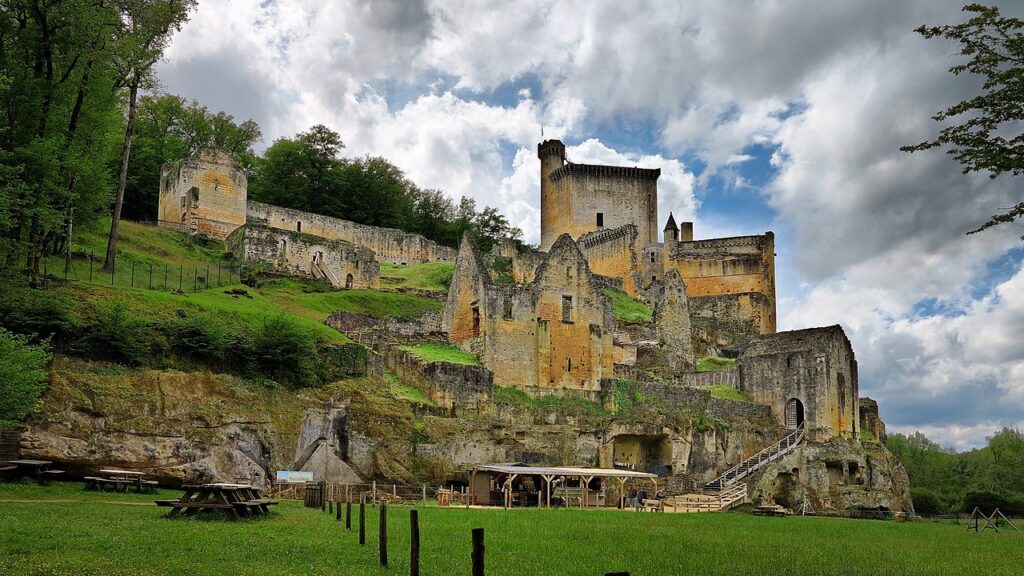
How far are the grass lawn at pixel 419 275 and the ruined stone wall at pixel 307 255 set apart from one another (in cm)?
191

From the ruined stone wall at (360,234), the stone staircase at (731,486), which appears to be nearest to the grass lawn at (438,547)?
the stone staircase at (731,486)

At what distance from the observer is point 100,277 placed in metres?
38.2

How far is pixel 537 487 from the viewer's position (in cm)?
3622

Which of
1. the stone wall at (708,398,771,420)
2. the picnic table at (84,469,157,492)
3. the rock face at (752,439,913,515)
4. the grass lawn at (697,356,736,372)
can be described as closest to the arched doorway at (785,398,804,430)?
the stone wall at (708,398,771,420)

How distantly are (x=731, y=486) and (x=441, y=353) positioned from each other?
15050mm

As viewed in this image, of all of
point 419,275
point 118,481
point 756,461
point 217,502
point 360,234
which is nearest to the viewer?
point 217,502

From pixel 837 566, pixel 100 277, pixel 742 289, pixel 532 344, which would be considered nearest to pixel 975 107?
pixel 837 566

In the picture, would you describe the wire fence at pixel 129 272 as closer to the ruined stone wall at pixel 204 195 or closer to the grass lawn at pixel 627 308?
the ruined stone wall at pixel 204 195

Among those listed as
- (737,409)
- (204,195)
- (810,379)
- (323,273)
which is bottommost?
(737,409)

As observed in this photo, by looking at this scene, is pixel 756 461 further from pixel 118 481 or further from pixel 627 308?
pixel 118 481

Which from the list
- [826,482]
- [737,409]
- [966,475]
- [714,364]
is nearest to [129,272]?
[737,409]

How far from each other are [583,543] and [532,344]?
1003 inches

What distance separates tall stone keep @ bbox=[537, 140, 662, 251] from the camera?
88.8 meters

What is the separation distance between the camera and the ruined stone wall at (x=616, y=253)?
3083 inches
